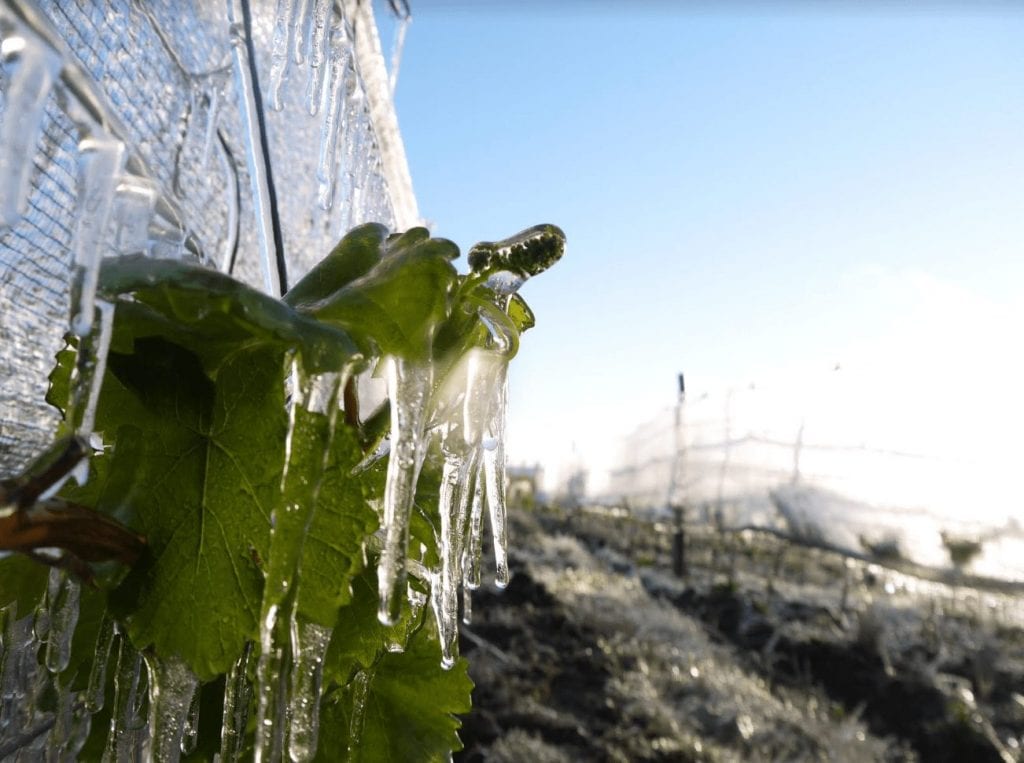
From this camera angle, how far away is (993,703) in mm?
4355

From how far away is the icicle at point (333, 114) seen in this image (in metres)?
1.02

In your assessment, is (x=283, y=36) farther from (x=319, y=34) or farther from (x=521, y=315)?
(x=521, y=315)

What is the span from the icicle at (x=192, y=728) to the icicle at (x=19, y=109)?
0.23m

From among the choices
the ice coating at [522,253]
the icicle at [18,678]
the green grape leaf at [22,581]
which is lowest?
the icicle at [18,678]

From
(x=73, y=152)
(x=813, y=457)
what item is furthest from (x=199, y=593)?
(x=813, y=457)

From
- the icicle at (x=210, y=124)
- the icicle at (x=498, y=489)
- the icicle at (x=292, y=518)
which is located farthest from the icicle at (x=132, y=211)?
the icicle at (x=210, y=124)

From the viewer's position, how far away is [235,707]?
13.7 inches

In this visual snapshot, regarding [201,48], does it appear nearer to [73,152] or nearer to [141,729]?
[73,152]

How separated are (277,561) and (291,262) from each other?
1.12 meters

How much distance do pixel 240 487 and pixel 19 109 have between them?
152 millimetres

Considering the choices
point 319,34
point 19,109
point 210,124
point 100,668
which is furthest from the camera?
point 319,34

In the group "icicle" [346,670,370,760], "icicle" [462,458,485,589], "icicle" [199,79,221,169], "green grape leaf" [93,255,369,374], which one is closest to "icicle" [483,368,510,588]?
"icicle" [462,458,485,589]

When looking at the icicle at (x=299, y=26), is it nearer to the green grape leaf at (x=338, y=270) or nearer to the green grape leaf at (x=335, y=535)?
the green grape leaf at (x=338, y=270)

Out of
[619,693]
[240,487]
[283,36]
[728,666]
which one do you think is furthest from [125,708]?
[728,666]
